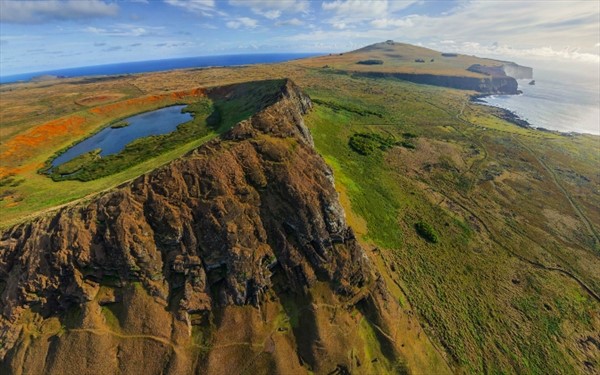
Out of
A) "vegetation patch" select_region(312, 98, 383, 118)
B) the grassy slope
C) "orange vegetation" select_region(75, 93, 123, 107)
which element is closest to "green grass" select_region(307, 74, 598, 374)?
"vegetation patch" select_region(312, 98, 383, 118)

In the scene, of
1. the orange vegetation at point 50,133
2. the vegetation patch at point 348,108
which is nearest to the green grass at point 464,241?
the vegetation patch at point 348,108

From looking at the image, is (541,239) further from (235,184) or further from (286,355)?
(235,184)

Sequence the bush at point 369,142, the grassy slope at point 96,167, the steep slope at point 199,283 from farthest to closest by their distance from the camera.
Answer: the bush at point 369,142
the grassy slope at point 96,167
the steep slope at point 199,283

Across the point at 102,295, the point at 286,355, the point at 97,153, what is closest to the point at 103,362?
the point at 102,295

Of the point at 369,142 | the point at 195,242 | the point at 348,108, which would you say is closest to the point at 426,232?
the point at 369,142

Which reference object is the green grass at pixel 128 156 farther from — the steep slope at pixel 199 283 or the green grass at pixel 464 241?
the green grass at pixel 464 241

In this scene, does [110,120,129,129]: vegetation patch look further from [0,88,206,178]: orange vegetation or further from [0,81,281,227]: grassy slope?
[0,88,206,178]: orange vegetation

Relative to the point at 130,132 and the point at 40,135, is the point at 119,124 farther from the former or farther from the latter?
the point at 40,135
